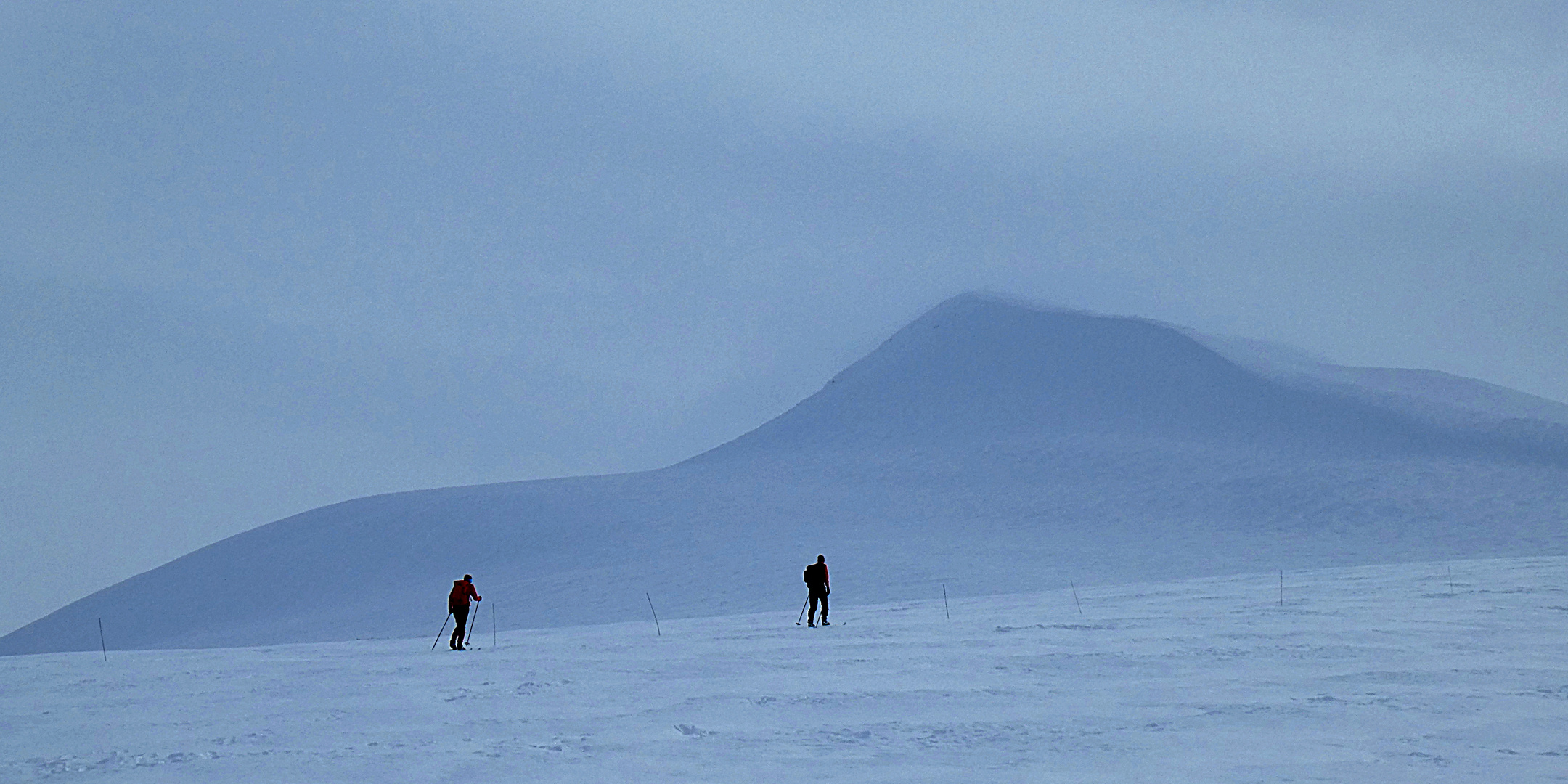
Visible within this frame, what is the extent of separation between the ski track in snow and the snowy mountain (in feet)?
51.1

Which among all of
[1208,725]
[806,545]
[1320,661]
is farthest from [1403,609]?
[806,545]

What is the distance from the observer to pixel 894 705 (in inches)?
443

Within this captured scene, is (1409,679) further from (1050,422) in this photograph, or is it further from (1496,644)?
(1050,422)

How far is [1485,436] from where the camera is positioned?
57.5m

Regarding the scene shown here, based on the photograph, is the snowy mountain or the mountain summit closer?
the snowy mountain

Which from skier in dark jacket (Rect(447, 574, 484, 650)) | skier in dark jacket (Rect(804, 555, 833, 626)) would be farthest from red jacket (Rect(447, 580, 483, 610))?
skier in dark jacket (Rect(804, 555, 833, 626))

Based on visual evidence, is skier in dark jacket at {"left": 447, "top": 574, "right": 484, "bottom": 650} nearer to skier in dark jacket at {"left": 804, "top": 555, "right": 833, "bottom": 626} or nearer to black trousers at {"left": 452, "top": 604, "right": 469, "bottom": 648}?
black trousers at {"left": 452, "top": 604, "right": 469, "bottom": 648}

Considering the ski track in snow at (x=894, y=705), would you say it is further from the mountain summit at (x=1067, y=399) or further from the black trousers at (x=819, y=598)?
the mountain summit at (x=1067, y=399)

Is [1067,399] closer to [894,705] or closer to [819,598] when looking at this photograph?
[819,598]

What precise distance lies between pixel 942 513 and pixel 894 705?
121ft

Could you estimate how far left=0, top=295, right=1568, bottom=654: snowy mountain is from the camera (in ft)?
120

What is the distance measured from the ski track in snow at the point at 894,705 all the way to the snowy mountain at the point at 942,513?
51.1ft

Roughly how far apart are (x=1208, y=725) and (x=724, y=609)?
21747mm

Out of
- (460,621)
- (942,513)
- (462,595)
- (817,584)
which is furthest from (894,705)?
(942,513)
